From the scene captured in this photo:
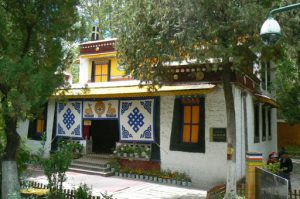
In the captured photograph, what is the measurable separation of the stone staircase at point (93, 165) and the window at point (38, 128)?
3.36 meters

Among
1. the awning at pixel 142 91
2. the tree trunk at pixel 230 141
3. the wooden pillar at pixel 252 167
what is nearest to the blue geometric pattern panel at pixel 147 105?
the awning at pixel 142 91

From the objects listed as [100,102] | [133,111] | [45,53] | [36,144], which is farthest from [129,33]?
[36,144]

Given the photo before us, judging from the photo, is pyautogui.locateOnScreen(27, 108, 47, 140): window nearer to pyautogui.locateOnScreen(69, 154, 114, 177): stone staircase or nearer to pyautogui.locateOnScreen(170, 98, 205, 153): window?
pyautogui.locateOnScreen(69, 154, 114, 177): stone staircase

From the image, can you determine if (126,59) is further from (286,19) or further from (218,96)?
(286,19)

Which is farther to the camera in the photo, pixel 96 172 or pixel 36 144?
pixel 36 144

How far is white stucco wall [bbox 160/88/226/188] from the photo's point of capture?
14.4 meters

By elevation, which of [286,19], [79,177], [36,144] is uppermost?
[286,19]

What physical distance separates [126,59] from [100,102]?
5.90 meters

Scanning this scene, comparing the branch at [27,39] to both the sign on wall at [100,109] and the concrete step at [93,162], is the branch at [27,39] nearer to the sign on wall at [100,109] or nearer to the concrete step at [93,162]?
the sign on wall at [100,109]

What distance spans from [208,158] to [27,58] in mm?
8854

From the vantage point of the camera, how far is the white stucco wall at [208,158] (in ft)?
47.1

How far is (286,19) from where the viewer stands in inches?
403

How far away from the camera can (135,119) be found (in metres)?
16.8

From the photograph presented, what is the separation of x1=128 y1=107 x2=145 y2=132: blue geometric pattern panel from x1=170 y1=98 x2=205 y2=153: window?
172cm
